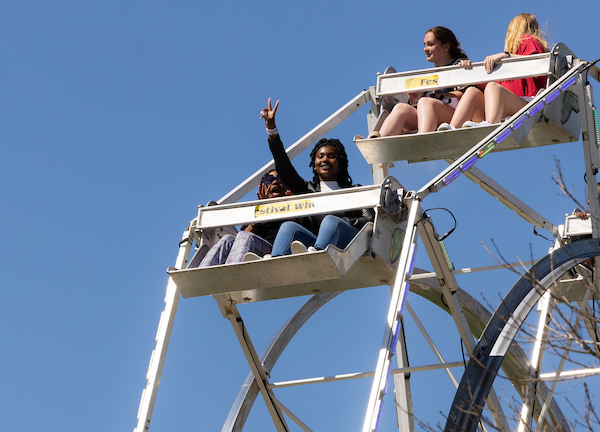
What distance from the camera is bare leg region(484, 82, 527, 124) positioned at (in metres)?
12.2

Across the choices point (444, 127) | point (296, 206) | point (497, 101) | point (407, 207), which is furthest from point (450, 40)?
point (296, 206)

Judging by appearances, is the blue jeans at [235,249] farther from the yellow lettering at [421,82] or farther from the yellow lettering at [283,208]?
the yellow lettering at [421,82]

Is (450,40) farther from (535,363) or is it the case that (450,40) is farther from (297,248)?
(297,248)

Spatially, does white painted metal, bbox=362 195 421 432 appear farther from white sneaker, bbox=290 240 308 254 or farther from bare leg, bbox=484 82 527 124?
bare leg, bbox=484 82 527 124

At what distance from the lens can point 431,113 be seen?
1247 cm

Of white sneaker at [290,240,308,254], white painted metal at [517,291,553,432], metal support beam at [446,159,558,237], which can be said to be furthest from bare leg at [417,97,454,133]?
white sneaker at [290,240,308,254]

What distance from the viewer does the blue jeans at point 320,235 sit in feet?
34.0

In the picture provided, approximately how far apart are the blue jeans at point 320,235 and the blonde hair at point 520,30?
3737 millimetres

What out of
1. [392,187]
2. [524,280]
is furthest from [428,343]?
[392,187]

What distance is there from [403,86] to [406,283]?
3187 millimetres

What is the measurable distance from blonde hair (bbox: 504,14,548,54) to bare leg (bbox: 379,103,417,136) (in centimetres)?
133

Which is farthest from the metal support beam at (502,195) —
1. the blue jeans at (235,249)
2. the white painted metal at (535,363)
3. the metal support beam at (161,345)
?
the metal support beam at (161,345)

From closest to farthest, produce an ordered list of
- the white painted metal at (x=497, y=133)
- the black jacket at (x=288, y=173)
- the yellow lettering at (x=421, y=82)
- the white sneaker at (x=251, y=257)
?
the white sneaker at (x=251, y=257) → the white painted metal at (x=497, y=133) → the black jacket at (x=288, y=173) → the yellow lettering at (x=421, y=82)

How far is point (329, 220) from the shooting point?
34.3 feet
